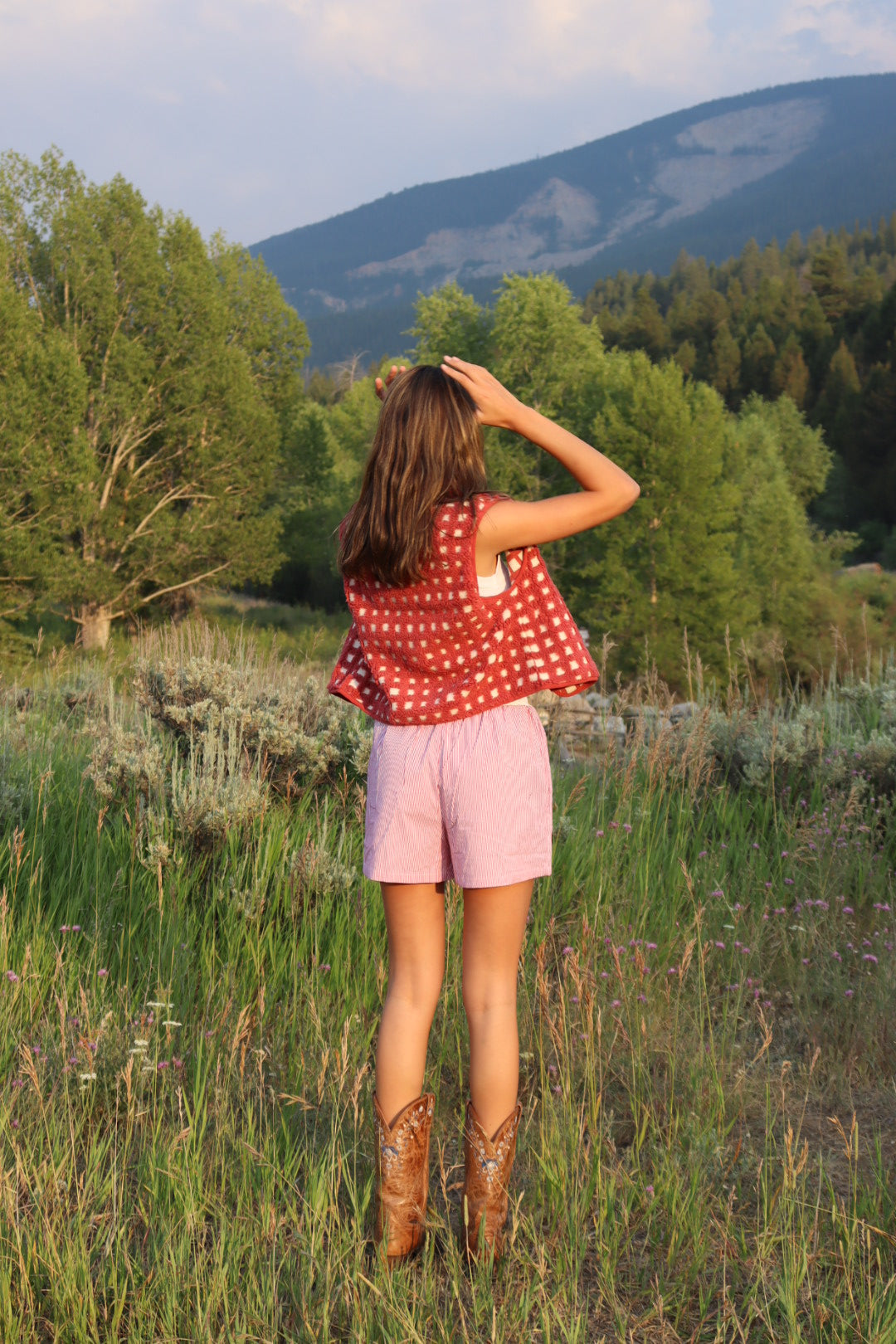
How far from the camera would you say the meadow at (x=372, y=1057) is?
6.59ft

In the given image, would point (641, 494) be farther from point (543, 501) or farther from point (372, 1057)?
point (543, 501)

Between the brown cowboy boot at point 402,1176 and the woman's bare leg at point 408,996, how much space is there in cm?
3

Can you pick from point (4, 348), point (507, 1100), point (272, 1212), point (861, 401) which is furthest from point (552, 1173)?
point (861, 401)

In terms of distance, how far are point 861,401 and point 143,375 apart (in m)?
45.5

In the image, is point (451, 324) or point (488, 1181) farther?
point (451, 324)

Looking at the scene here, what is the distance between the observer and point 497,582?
7.22ft

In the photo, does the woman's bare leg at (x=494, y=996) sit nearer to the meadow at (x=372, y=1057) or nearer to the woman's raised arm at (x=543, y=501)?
the meadow at (x=372, y=1057)

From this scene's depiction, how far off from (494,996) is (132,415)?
3179cm

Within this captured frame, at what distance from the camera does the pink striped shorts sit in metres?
2.08

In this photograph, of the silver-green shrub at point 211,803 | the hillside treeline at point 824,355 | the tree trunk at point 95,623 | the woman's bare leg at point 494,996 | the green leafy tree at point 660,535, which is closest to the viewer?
the woman's bare leg at point 494,996

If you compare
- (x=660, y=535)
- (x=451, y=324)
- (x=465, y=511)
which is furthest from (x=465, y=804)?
(x=451, y=324)

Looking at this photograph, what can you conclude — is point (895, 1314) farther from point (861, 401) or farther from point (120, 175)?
point (861, 401)

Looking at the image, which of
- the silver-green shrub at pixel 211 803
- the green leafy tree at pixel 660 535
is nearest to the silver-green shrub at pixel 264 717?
the silver-green shrub at pixel 211 803

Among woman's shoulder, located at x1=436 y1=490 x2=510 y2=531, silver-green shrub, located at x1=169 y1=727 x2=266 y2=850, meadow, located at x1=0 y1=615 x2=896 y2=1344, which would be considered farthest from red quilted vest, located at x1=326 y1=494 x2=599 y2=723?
silver-green shrub, located at x1=169 y1=727 x2=266 y2=850
